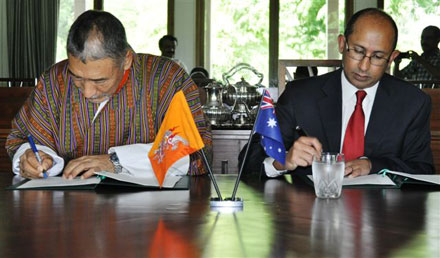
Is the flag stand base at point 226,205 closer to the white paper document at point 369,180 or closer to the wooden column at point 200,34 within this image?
the white paper document at point 369,180

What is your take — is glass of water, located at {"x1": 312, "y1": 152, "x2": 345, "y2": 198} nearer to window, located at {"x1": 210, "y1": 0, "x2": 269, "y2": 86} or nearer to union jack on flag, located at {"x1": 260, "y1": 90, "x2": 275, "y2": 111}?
union jack on flag, located at {"x1": 260, "y1": 90, "x2": 275, "y2": 111}

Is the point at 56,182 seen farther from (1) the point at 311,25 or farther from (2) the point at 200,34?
(1) the point at 311,25

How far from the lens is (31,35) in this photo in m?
9.95

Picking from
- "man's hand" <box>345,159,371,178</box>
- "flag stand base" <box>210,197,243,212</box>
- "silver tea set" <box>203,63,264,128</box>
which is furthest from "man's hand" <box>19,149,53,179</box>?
"silver tea set" <box>203,63,264,128</box>

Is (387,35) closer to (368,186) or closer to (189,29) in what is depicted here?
(368,186)

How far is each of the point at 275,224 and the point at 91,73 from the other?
945 mm

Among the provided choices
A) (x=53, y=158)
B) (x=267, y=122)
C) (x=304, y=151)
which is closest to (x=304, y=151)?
(x=304, y=151)

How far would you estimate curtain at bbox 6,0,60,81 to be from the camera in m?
9.83

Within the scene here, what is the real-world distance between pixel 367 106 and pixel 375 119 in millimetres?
73

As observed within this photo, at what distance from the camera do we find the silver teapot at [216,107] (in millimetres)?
3805

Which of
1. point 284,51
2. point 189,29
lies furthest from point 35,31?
point 284,51

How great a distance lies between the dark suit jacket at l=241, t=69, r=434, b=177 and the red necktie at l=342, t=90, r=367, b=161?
41 mm

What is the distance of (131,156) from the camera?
6.89ft

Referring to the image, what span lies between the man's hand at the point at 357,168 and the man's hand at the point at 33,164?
90 cm
